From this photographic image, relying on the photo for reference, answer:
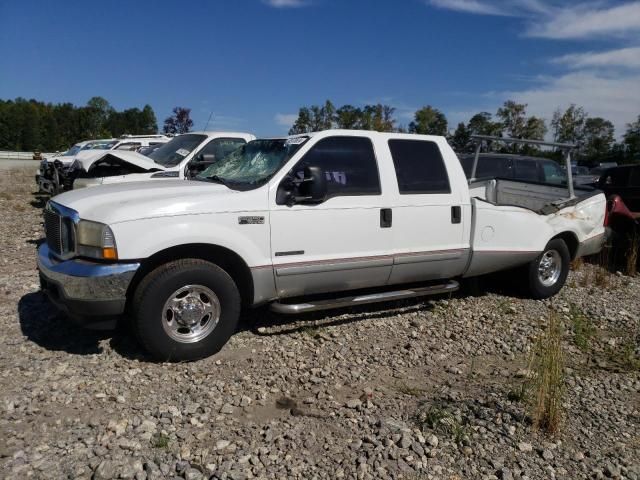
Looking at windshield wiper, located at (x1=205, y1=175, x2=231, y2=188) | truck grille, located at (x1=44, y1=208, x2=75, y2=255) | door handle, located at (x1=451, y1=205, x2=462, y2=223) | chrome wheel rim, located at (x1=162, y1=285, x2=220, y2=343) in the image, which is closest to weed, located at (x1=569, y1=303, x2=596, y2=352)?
door handle, located at (x1=451, y1=205, x2=462, y2=223)

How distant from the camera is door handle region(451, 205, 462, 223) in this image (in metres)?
5.48

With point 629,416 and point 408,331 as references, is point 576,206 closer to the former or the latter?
point 408,331

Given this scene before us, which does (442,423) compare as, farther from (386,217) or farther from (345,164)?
(345,164)

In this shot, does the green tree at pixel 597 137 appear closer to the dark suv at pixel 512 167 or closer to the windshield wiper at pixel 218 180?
the dark suv at pixel 512 167

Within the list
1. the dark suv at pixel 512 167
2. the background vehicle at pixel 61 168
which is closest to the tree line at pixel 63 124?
the background vehicle at pixel 61 168

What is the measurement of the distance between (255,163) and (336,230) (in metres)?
1.05

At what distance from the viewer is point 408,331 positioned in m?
5.31

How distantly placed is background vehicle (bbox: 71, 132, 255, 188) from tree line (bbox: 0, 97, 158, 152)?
209 feet

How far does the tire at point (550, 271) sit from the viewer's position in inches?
249

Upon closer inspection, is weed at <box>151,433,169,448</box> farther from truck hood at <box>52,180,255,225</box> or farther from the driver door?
the driver door

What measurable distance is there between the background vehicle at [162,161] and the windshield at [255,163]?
9.87 ft

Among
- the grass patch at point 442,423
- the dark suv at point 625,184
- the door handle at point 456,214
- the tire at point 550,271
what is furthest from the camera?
the dark suv at point 625,184

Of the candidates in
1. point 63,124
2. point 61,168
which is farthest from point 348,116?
point 63,124

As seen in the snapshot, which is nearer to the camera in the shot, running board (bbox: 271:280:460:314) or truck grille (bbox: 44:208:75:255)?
truck grille (bbox: 44:208:75:255)
